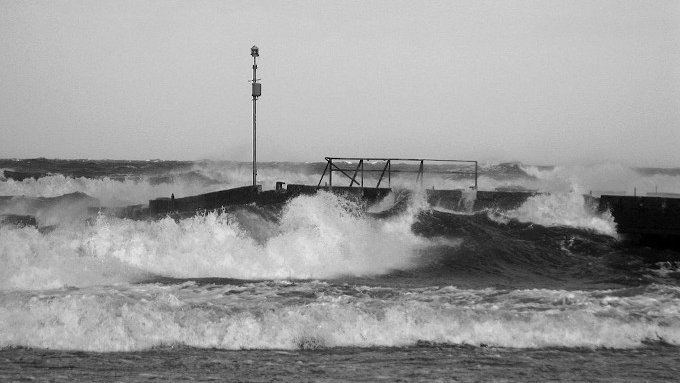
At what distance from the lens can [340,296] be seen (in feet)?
35.5

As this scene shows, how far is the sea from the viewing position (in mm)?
7859

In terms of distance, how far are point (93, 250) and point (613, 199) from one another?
12.6m

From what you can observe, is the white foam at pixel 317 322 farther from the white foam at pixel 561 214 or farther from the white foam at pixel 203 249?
the white foam at pixel 561 214

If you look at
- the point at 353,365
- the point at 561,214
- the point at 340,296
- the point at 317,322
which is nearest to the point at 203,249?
the point at 340,296

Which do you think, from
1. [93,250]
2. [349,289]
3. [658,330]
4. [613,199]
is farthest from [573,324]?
[613,199]

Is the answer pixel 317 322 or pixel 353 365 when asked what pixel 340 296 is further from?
pixel 353 365

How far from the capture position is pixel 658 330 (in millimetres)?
9242

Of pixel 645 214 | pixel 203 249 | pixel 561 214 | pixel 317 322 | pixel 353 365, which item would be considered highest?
pixel 645 214

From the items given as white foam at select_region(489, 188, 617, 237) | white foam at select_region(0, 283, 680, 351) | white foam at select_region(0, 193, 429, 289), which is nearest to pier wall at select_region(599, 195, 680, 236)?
white foam at select_region(489, 188, 617, 237)

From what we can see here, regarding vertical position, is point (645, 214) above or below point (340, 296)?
above

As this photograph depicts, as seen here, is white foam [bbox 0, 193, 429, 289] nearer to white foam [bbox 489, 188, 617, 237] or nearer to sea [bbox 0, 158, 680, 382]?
sea [bbox 0, 158, 680, 382]

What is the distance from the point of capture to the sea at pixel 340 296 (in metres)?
7.86

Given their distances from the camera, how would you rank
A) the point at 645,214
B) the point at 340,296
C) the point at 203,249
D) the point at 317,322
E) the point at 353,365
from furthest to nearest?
the point at 645,214 < the point at 203,249 < the point at 340,296 < the point at 317,322 < the point at 353,365

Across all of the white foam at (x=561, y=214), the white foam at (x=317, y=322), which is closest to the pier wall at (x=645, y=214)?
the white foam at (x=561, y=214)
